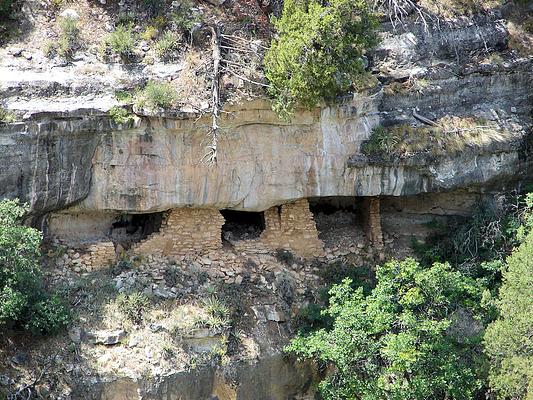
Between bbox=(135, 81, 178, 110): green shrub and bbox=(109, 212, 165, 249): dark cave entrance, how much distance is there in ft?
8.88

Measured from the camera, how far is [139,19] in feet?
58.4

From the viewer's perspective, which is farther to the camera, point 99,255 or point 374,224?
point 374,224

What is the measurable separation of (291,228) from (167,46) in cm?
485

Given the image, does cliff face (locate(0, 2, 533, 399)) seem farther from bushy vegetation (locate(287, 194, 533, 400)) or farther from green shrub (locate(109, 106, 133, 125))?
bushy vegetation (locate(287, 194, 533, 400))

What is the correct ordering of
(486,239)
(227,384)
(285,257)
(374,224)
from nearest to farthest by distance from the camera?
(227,384)
(486,239)
(285,257)
(374,224)

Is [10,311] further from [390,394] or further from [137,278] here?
[390,394]

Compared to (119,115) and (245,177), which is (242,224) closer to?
(245,177)

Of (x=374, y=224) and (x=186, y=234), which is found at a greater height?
(x=374, y=224)

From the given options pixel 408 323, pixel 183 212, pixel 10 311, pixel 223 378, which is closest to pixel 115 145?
pixel 183 212

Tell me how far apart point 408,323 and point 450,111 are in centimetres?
517

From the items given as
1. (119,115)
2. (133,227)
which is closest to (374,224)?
(133,227)

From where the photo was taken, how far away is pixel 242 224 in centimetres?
1959

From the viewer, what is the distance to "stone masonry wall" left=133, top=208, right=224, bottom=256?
57.7 feet

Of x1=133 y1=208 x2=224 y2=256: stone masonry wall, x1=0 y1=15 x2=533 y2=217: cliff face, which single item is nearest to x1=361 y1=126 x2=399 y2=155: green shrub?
x1=0 y1=15 x2=533 y2=217: cliff face
